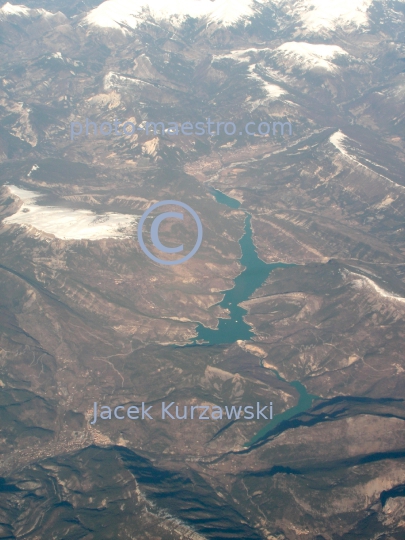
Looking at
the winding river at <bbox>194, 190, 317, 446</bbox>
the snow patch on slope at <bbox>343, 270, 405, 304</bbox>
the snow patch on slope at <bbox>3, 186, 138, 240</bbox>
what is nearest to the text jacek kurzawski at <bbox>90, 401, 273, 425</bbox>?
the winding river at <bbox>194, 190, 317, 446</bbox>

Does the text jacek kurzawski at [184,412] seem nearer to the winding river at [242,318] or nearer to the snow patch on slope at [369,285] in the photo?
the winding river at [242,318]

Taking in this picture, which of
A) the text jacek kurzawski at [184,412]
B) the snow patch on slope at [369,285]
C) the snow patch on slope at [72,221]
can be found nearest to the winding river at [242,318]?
the text jacek kurzawski at [184,412]

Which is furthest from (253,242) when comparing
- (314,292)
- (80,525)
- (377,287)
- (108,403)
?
(80,525)

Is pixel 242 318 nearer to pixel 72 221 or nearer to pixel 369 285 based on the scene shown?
pixel 369 285

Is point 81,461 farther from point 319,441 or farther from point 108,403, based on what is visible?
point 319,441

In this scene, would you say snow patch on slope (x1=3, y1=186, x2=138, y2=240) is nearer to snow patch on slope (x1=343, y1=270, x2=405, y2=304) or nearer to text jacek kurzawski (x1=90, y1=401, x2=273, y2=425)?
text jacek kurzawski (x1=90, y1=401, x2=273, y2=425)

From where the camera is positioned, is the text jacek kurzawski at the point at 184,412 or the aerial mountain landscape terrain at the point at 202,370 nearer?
the aerial mountain landscape terrain at the point at 202,370
